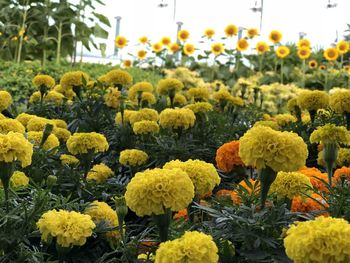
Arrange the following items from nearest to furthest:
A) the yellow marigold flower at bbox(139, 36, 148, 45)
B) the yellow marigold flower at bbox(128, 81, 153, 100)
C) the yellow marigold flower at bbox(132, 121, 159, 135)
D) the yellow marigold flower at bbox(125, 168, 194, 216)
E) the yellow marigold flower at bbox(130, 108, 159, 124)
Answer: the yellow marigold flower at bbox(125, 168, 194, 216) → the yellow marigold flower at bbox(132, 121, 159, 135) → the yellow marigold flower at bbox(130, 108, 159, 124) → the yellow marigold flower at bbox(128, 81, 153, 100) → the yellow marigold flower at bbox(139, 36, 148, 45)

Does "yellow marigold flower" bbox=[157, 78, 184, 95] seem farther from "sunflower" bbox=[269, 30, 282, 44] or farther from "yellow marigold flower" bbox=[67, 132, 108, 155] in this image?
"sunflower" bbox=[269, 30, 282, 44]

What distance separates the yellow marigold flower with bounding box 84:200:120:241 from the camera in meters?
1.38

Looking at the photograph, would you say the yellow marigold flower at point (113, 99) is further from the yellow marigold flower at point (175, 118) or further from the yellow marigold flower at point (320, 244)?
the yellow marigold flower at point (320, 244)

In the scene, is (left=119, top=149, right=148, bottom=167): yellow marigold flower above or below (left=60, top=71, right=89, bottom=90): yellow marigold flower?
below

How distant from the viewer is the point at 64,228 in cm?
112

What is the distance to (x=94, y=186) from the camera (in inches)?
71.1

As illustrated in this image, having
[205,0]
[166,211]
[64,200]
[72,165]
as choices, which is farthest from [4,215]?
[205,0]

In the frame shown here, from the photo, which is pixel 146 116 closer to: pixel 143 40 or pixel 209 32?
pixel 143 40

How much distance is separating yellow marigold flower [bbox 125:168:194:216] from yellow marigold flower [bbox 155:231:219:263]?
0.15 metres

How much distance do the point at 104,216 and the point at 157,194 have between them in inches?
16.3

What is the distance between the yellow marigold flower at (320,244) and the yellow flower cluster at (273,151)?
0.31 meters

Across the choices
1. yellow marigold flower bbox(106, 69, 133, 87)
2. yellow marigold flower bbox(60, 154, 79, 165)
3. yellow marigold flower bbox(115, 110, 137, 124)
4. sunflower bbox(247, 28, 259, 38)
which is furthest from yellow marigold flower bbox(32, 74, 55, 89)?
sunflower bbox(247, 28, 259, 38)

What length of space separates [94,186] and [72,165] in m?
0.15

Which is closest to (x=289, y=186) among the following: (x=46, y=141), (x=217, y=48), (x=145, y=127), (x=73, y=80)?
(x=46, y=141)
